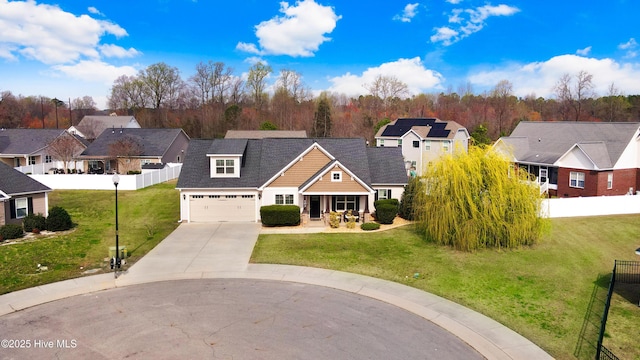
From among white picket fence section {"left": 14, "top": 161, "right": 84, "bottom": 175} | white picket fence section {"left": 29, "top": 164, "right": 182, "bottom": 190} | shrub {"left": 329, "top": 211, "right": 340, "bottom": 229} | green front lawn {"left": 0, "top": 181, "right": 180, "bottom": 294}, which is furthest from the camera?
white picket fence section {"left": 14, "top": 161, "right": 84, "bottom": 175}

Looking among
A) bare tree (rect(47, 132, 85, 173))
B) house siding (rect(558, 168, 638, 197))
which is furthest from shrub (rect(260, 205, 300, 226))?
bare tree (rect(47, 132, 85, 173))

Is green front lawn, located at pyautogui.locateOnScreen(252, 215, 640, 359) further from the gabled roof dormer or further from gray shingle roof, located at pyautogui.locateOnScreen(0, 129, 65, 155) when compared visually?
gray shingle roof, located at pyautogui.locateOnScreen(0, 129, 65, 155)

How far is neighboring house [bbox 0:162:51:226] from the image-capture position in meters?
27.0

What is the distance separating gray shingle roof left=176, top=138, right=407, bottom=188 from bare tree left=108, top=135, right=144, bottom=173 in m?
18.1

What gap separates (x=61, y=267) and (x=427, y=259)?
17299 mm

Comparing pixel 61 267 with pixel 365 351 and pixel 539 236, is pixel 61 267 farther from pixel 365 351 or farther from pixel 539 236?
pixel 539 236

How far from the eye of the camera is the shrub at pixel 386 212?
30.0 m

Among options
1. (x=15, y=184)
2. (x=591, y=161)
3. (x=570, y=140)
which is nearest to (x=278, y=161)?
(x=15, y=184)

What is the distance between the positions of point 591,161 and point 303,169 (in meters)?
22.5

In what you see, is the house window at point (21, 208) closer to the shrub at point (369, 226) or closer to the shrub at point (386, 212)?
the shrub at point (369, 226)

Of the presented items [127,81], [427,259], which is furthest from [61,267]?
[127,81]

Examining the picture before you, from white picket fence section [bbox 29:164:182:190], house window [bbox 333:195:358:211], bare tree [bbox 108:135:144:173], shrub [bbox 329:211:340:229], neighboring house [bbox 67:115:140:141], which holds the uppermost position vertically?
neighboring house [bbox 67:115:140:141]

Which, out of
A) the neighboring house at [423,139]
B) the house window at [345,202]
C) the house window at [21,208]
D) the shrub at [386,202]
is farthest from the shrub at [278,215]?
the neighboring house at [423,139]

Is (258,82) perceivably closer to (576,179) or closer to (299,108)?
(299,108)
